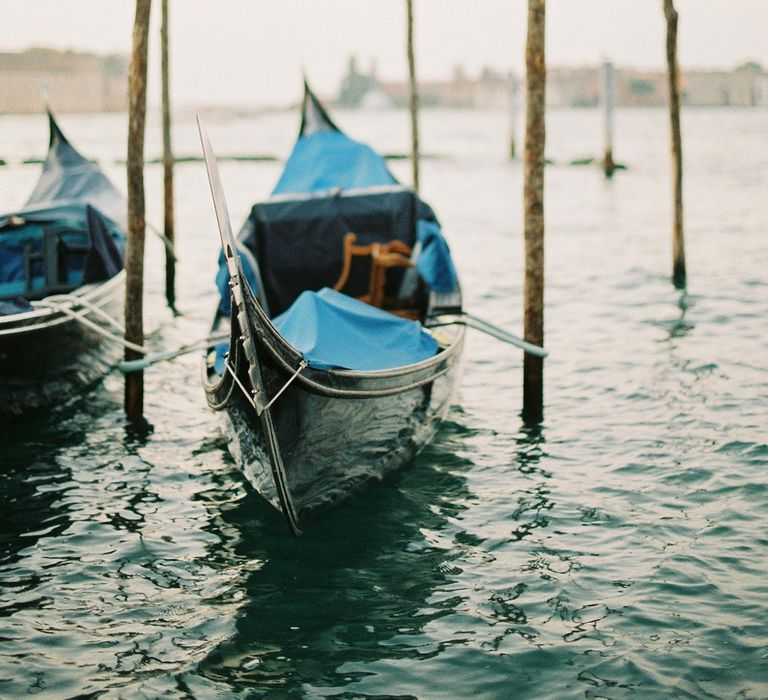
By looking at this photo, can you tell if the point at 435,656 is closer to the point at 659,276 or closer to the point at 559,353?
the point at 559,353

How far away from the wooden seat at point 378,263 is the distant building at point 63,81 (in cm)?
9771

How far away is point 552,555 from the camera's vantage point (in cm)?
503

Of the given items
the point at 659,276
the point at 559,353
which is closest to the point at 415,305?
the point at 559,353

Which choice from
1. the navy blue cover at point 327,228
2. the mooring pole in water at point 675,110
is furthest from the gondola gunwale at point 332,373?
the mooring pole in water at point 675,110

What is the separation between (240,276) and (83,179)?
677cm

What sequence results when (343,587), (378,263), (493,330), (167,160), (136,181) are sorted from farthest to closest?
(167,160)
(378,263)
(493,330)
(136,181)
(343,587)

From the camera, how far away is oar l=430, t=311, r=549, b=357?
259 inches

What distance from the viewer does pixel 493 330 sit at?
22.9 feet

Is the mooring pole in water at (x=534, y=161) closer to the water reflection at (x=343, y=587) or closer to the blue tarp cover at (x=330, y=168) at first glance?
the water reflection at (x=343, y=587)

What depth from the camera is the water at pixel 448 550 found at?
13.4 ft

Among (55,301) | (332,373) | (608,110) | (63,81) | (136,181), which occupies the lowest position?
(332,373)

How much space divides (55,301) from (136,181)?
42.1 inches

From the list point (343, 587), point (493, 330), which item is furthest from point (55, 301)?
point (343, 587)

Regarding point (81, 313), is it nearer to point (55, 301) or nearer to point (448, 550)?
point (55, 301)
